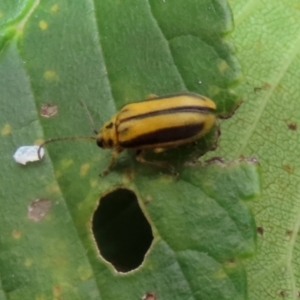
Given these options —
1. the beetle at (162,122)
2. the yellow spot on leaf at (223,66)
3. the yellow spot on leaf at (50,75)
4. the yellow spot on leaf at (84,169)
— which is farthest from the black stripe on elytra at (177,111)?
the yellow spot on leaf at (50,75)

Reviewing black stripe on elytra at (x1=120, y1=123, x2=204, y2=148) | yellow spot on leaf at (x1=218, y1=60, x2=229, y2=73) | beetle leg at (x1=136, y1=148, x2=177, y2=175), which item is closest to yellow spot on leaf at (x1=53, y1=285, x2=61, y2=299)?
beetle leg at (x1=136, y1=148, x2=177, y2=175)

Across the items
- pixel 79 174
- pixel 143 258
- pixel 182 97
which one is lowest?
pixel 143 258

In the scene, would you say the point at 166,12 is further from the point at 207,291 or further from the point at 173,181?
the point at 207,291

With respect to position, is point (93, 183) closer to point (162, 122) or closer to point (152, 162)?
point (152, 162)

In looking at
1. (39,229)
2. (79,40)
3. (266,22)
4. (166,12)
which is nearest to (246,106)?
(266,22)

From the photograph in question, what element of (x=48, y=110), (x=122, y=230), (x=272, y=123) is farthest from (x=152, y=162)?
(x=272, y=123)

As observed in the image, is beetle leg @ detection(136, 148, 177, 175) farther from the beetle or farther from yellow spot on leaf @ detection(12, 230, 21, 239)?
yellow spot on leaf @ detection(12, 230, 21, 239)

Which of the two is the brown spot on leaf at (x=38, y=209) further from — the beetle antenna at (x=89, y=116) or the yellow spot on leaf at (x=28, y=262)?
the beetle antenna at (x=89, y=116)
